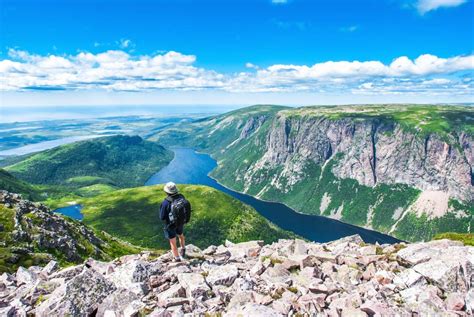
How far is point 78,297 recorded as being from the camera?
22.6 metres

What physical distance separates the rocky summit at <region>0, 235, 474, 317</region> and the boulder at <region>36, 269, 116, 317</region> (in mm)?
63

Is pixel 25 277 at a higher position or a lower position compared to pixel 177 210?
lower

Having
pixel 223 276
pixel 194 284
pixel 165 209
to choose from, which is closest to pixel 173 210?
pixel 165 209

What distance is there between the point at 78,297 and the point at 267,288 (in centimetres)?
1356

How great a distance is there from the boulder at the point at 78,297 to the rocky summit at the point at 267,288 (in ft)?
0.21

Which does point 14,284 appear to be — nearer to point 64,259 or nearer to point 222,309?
point 222,309

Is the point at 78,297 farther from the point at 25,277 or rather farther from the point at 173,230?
the point at 25,277

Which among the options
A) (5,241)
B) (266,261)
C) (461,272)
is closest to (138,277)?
(266,261)

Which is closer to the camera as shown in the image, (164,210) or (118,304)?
(118,304)

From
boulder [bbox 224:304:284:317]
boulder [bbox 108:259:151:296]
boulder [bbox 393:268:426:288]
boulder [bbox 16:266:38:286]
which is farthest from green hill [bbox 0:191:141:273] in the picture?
boulder [bbox 393:268:426:288]

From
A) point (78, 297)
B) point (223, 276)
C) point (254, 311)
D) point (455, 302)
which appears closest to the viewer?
point (254, 311)

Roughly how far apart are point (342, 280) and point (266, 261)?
704cm

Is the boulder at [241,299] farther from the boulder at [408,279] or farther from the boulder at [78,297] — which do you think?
the boulder at [408,279]

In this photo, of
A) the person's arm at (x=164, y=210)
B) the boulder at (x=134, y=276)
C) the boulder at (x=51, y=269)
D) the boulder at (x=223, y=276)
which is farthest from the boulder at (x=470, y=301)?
the boulder at (x=51, y=269)
